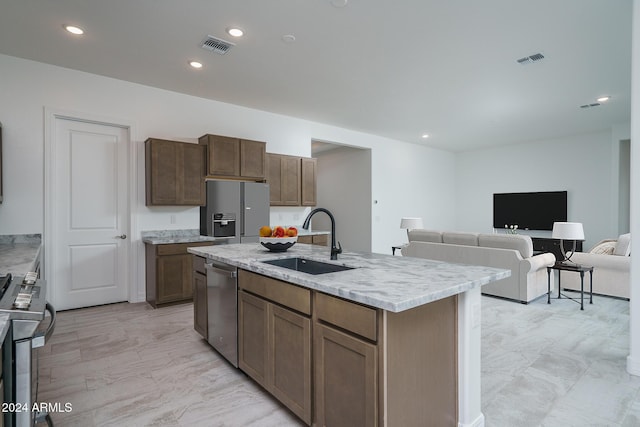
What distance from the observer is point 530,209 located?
784 centimetres

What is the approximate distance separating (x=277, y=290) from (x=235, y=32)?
242 centimetres

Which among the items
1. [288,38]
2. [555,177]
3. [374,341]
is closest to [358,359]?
[374,341]

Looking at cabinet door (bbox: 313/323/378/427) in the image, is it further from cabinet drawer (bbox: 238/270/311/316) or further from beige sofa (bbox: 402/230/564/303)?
beige sofa (bbox: 402/230/564/303)

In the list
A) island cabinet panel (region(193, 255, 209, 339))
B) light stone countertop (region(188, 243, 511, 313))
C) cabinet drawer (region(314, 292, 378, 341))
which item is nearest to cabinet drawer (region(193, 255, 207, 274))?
island cabinet panel (region(193, 255, 209, 339))

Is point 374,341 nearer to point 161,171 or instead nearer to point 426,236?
point 161,171

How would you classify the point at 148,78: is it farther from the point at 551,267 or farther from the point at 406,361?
A: the point at 551,267

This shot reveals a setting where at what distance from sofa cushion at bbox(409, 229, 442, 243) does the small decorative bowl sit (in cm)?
288

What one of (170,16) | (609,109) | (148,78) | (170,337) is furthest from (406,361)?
(609,109)

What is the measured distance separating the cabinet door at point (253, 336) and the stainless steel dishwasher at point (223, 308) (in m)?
0.07

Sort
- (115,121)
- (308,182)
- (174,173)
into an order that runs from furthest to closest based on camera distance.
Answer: (308,182) < (174,173) < (115,121)

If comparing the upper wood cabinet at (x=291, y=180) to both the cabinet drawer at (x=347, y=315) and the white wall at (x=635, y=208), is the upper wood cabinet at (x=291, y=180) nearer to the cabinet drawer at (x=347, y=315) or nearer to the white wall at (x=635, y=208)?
the cabinet drawer at (x=347, y=315)

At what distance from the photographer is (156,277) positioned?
394 centimetres

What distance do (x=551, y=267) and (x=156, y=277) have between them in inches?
189

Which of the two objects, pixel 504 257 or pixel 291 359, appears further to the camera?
pixel 504 257
